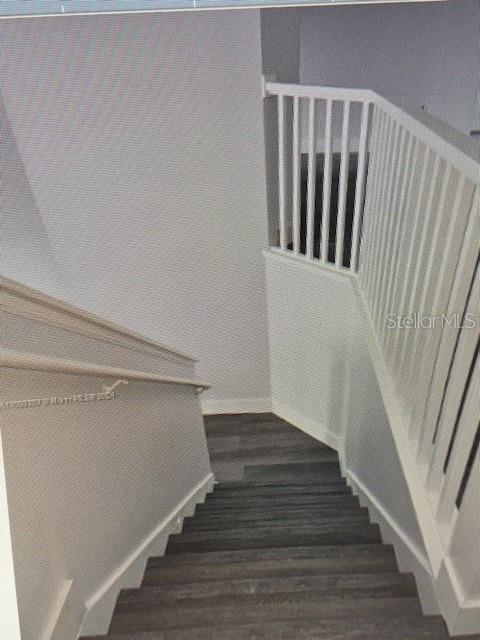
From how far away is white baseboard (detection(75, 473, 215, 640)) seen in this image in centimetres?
111

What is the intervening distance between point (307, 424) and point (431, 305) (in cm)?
207

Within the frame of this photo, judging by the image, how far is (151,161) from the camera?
7.26 ft

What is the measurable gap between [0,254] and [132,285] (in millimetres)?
687

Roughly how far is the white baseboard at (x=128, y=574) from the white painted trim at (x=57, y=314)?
617mm

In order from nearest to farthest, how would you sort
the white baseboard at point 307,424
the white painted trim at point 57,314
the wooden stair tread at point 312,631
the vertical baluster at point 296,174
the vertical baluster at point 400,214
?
the white painted trim at point 57,314 → the wooden stair tread at point 312,631 → the vertical baluster at point 400,214 → the vertical baluster at point 296,174 → the white baseboard at point 307,424

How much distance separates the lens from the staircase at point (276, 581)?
1063mm

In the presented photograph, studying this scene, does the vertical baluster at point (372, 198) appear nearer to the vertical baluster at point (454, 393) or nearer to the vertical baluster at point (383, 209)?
the vertical baluster at point (383, 209)

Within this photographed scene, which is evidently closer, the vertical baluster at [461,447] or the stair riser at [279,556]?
the vertical baluster at [461,447]

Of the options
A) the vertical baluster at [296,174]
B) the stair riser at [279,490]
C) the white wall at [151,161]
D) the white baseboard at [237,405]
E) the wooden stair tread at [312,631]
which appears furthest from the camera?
the white baseboard at [237,405]

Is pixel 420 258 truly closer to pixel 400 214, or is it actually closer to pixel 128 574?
pixel 400 214

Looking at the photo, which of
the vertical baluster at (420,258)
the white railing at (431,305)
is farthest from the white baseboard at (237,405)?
the vertical baluster at (420,258)

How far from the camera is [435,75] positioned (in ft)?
10.3

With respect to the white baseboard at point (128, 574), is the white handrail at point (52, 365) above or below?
above

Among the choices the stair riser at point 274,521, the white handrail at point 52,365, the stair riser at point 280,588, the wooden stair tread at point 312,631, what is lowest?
the stair riser at point 274,521
